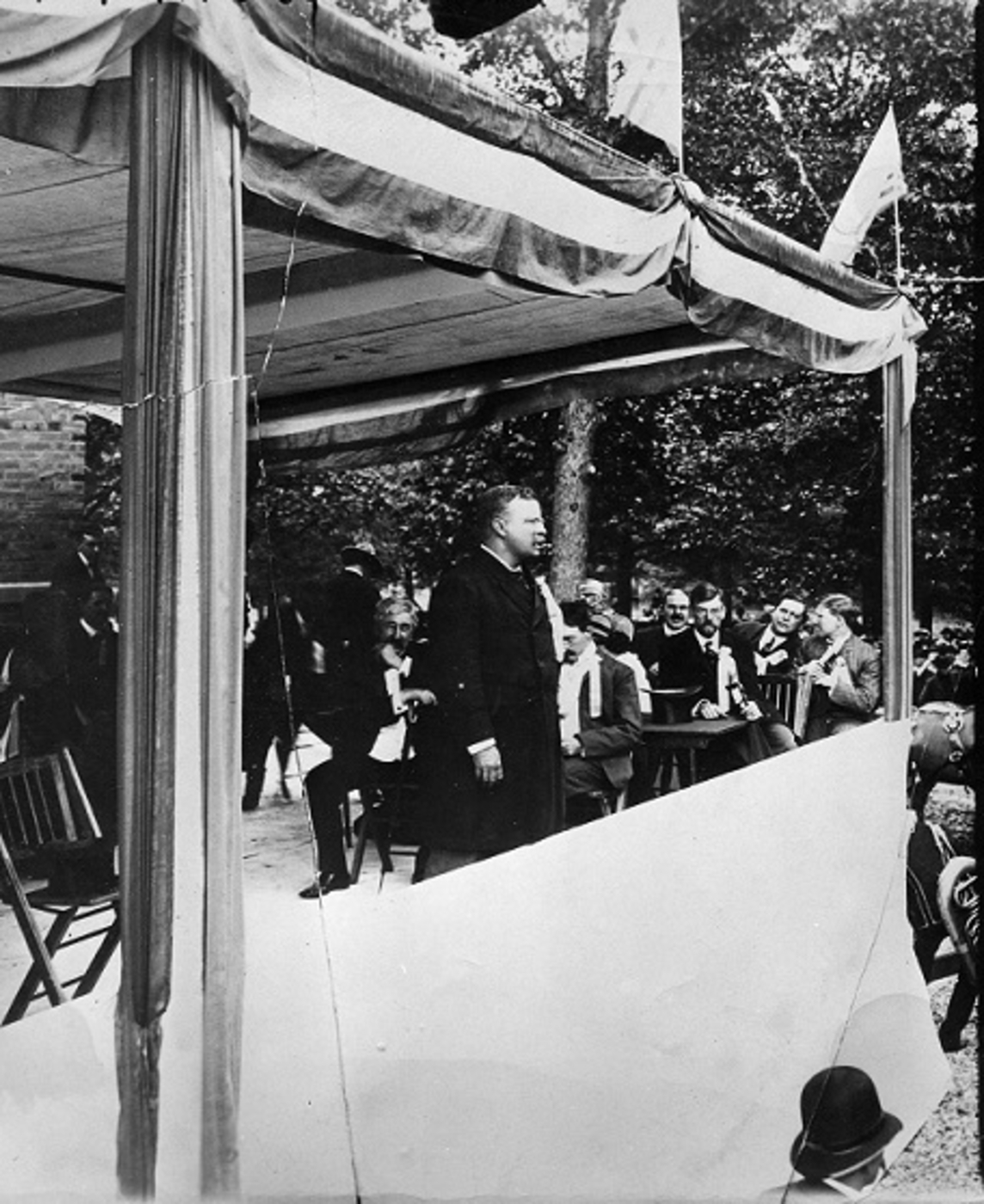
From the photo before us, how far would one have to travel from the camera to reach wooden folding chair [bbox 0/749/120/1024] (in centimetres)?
269

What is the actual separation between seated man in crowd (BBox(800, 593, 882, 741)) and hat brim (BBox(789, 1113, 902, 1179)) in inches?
40.8

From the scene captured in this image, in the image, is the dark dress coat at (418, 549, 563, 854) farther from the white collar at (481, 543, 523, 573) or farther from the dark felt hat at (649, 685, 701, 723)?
the dark felt hat at (649, 685, 701, 723)

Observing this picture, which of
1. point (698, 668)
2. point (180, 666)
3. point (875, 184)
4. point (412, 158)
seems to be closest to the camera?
point (180, 666)

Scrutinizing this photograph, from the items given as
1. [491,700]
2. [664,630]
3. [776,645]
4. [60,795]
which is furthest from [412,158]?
[776,645]

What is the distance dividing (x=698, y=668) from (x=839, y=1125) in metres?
1.41

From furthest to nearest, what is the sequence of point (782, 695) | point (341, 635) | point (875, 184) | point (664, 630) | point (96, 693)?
point (782, 695)
point (664, 630)
point (96, 693)
point (875, 184)
point (341, 635)

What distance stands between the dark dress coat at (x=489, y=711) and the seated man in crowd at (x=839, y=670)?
0.76m

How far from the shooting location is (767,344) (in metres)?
3.52

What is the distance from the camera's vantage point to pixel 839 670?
12.4 feet

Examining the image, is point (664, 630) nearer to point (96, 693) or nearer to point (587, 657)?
point (587, 657)

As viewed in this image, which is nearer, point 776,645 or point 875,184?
point 875,184

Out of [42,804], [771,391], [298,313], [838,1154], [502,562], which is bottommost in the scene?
[838,1154]

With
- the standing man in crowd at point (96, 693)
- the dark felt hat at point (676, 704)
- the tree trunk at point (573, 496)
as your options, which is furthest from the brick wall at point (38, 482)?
the dark felt hat at point (676, 704)

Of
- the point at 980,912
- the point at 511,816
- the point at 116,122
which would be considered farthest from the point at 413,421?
the point at 980,912
